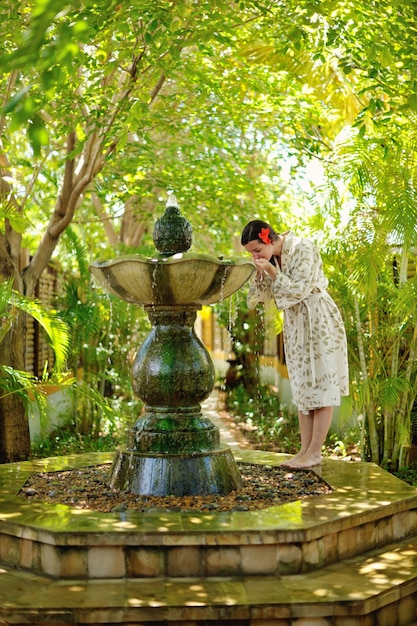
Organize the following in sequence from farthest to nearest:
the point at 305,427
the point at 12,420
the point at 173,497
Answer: the point at 12,420
the point at 305,427
the point at 173,497

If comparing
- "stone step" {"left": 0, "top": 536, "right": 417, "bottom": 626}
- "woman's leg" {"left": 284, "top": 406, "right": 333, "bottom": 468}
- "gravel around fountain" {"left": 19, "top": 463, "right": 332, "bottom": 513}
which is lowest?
"stone step" {"left": 0, "top": 536, "right": 417, "bottom": 626}

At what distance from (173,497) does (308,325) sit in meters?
1.51

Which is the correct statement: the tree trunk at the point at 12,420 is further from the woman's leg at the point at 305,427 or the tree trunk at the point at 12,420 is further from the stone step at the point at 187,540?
the stone step at the point at 187,540

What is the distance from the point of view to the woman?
5.68 metres

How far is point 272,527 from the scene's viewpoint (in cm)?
432

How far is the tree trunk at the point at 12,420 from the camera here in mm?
8555

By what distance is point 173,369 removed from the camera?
547cm

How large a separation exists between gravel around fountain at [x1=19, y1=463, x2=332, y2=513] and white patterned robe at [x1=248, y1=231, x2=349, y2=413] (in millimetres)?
545

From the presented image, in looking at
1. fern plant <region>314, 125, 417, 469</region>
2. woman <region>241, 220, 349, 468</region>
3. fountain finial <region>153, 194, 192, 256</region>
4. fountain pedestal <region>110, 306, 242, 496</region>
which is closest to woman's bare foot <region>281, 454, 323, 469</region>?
woman <region>241, 220, 349, 468</region>

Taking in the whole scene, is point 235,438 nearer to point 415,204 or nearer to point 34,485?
point 415,204

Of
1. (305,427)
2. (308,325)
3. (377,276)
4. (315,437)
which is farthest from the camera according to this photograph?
(377,276)

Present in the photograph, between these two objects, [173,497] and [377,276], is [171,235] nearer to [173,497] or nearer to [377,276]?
[173,497]

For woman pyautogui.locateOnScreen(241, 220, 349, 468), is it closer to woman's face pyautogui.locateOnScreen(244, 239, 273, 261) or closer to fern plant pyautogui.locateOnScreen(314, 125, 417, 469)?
woman's face pyautogui.locateOnScreen(244, 239, 273, 261)

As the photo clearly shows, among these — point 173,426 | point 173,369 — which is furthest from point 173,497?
point 173,369
